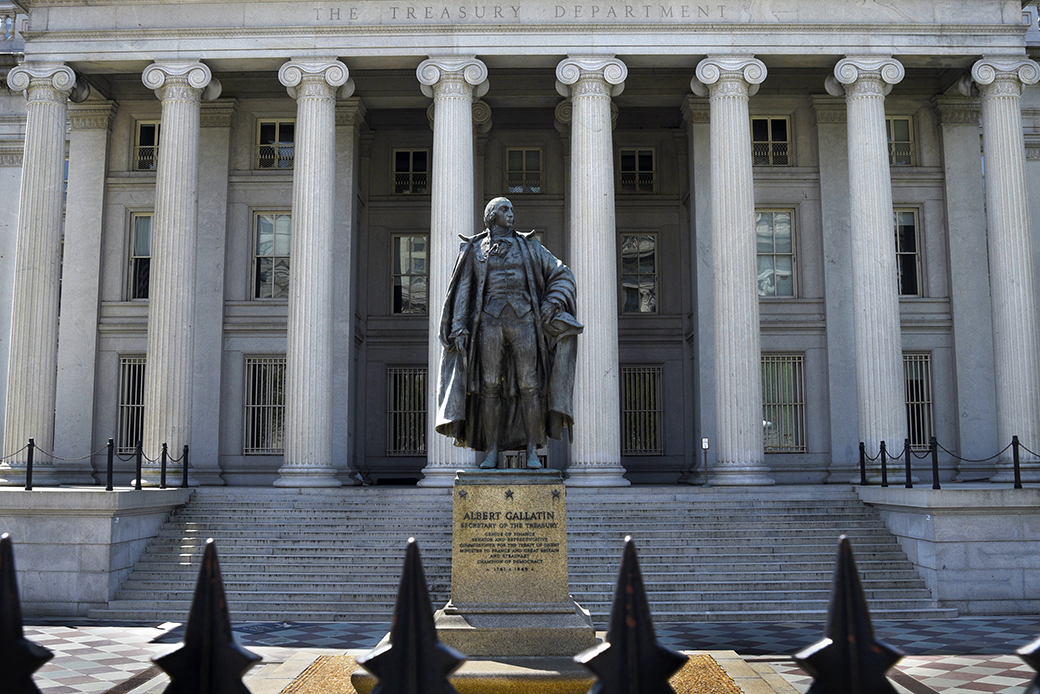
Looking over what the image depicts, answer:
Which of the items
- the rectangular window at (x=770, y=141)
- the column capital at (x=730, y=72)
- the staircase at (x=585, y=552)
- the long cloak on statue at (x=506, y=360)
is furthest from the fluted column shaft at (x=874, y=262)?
the long cloak on statue at (x=506, y=360)

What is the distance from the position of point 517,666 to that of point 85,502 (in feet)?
35.3

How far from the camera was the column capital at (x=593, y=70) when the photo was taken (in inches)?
838

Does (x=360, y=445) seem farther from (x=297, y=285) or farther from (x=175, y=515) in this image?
(x=175, y=515)

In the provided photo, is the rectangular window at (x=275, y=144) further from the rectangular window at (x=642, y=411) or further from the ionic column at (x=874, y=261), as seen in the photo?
the ionic column at (x=874, y=261)

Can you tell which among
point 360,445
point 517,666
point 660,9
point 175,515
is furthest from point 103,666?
point 660,9

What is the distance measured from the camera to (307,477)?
20.3 meters

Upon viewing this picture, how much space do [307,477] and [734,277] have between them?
10.3m

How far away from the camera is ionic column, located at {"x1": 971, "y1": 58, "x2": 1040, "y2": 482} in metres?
21.1

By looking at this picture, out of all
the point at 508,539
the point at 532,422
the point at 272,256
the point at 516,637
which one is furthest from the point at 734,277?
the point at 516,637

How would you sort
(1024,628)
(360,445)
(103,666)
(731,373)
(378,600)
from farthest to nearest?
(360,445), (731,373), (378,600), (1024,628), (103,666)

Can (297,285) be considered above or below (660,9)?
below

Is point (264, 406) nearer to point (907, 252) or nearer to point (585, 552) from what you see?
point (585, 552)

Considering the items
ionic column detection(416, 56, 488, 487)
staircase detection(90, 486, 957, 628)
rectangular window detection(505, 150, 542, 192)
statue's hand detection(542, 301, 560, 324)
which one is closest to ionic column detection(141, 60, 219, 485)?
staircase detection(90, 486, 957, 628)

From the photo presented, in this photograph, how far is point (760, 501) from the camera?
18.9 metres
